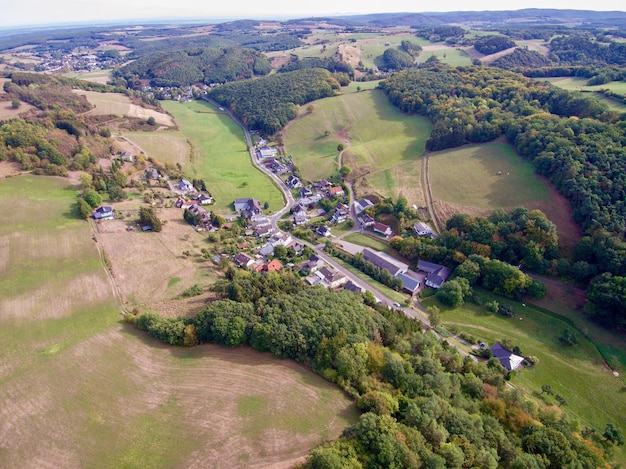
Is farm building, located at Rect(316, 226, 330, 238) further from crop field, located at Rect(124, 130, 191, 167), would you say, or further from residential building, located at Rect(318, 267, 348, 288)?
crop field, located at Rect(124, 130, 191, 167)

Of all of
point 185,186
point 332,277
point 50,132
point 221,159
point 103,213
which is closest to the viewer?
point 332,277

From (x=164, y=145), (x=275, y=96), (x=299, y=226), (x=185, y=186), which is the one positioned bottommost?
(x=299, y=226)

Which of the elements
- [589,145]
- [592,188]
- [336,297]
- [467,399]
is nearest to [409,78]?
[589,145]

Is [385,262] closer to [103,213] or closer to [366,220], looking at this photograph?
[366,220]

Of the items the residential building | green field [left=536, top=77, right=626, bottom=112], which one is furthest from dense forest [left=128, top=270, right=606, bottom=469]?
green field [left=536, top=77, right=626, bottom=112]

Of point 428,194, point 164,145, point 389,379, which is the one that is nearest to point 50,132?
point 164,145

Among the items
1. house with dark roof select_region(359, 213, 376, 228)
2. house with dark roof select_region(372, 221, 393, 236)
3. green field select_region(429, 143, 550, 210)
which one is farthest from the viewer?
house with dark roof select_region(359, 213, 376, 228)
